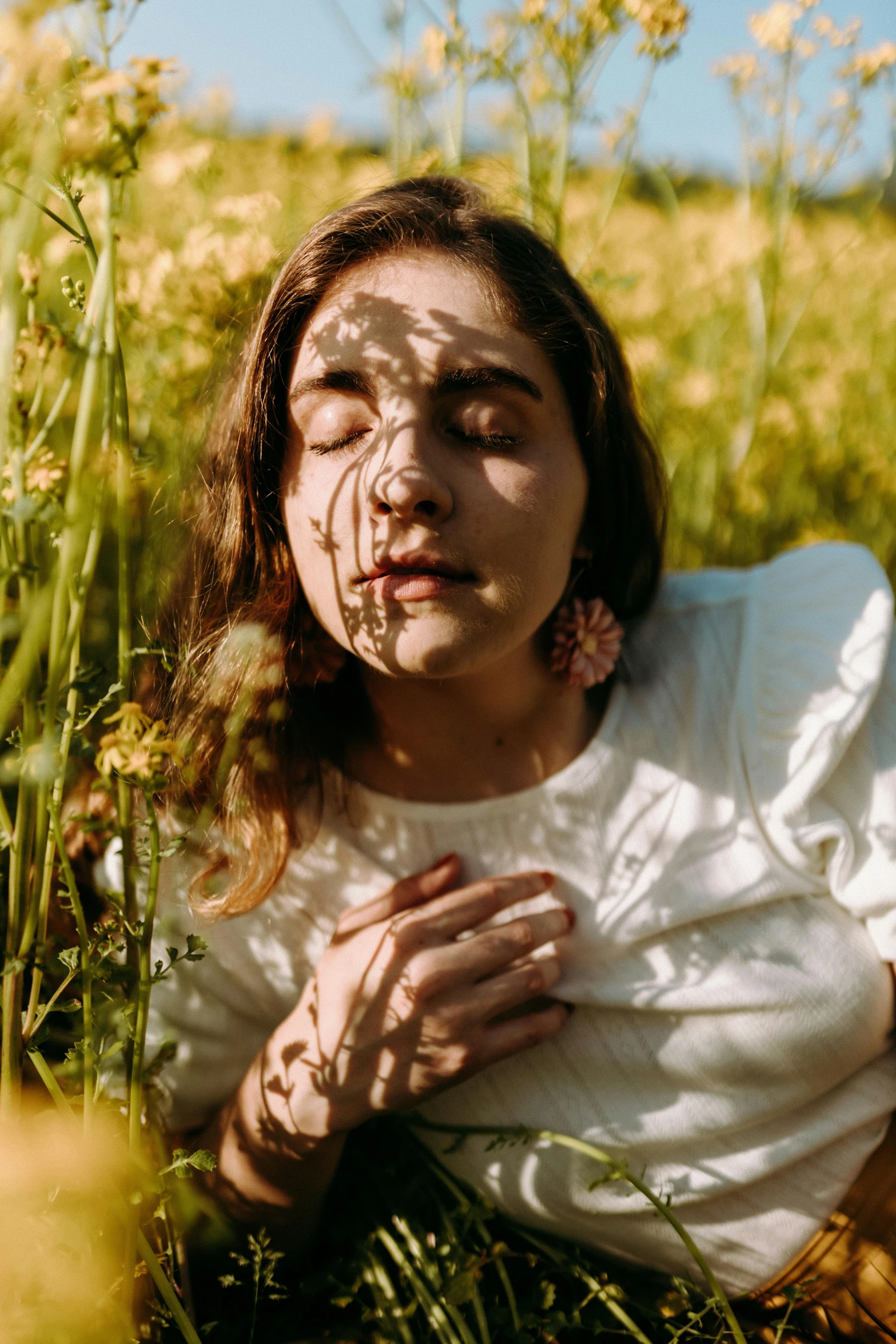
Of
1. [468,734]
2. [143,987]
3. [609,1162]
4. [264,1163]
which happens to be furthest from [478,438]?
Answer: [264,1163]

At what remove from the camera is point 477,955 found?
1.19 meters

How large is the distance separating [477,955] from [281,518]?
22.2 inches

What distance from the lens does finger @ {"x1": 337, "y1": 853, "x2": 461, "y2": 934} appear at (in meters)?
1.23

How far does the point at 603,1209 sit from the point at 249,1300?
0.49m

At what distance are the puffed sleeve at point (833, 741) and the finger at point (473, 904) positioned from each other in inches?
11.6

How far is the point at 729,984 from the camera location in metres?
1.21

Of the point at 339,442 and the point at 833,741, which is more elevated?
the point at 339,442

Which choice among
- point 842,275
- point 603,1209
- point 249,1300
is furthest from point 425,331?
point 842,275

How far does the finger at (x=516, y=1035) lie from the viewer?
1.19 metres

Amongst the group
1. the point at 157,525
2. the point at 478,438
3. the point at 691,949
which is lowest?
the point at 691,949

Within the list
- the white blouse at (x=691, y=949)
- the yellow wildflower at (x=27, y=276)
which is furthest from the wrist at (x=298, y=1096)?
the yellow wildflower at (x=27, y=276)

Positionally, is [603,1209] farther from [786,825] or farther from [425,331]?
[425,331]

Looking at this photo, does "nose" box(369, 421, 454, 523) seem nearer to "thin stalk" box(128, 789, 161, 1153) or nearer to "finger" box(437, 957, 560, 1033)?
"thin stalk" box(128, 789, 161, 1153)

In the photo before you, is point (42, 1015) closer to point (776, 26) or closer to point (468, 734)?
point (468, 734)
